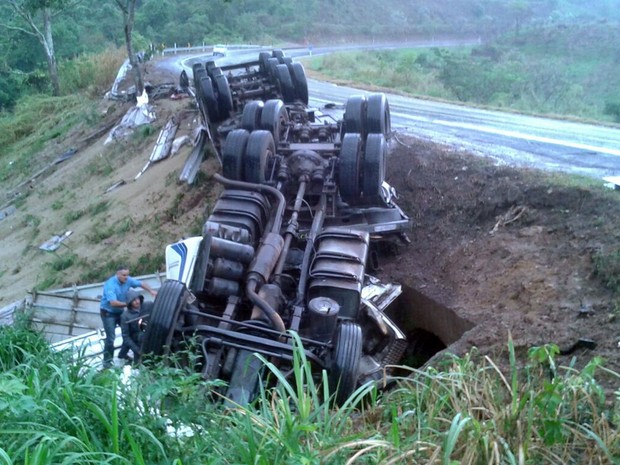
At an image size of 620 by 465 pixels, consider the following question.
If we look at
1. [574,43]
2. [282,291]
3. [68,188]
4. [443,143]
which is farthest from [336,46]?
[282,291]

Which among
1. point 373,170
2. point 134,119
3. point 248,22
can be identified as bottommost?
point 134,119

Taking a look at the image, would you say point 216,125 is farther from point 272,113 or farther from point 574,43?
point 574,43

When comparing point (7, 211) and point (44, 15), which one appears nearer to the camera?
point (7, 211)

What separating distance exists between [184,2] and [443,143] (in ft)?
129

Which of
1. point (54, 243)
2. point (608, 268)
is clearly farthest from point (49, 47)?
point (608, 268)

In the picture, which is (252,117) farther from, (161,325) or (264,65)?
(161,325)

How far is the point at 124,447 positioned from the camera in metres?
3.20

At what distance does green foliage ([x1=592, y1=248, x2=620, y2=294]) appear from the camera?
6043 millimetres

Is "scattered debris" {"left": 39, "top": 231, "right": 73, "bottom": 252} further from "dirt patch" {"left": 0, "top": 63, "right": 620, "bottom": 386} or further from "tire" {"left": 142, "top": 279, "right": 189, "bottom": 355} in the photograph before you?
"tire" {"left": 142, "top": 279, "right": 189, "bottom": 355}

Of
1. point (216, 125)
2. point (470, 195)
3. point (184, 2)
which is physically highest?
point (184, 2)

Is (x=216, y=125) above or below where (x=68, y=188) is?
above

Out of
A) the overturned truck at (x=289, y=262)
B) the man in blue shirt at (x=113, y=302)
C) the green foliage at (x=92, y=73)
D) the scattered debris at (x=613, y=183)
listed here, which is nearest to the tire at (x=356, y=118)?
the overturned truck at (x=289, y=262)

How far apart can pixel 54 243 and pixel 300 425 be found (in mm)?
11085

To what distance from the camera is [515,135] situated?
12055 millimetres
